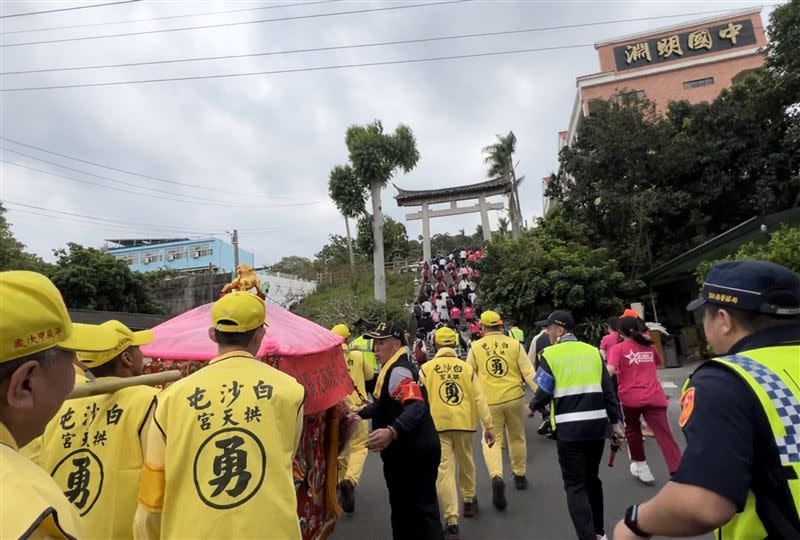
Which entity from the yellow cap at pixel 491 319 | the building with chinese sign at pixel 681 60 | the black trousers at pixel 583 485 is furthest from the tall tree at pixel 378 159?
the black trousers at pixel 583 485

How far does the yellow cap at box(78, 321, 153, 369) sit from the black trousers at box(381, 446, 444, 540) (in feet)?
5.68

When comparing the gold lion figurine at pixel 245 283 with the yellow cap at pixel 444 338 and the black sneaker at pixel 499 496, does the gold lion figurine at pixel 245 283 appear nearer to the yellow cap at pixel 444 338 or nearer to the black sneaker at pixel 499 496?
the yellow cap at pixel 444 338

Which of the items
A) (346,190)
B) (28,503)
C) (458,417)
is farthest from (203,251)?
(28,503)

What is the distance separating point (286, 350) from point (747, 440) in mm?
2163

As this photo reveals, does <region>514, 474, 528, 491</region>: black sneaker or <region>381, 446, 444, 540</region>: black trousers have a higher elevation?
<region>381, 446, 444, 540</region>: black trousers

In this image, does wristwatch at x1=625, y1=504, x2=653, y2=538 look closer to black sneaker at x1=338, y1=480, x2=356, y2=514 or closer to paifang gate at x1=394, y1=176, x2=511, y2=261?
black sneaker at x1=338, y1=480, x2=356, y2=514

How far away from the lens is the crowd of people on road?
1.07m

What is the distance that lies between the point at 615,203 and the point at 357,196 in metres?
13.8

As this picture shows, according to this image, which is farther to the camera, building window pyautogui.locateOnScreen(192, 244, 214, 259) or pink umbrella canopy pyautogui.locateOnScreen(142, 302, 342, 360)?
building window pyautogui.locateOnScreen(192, 244, 214, 259)

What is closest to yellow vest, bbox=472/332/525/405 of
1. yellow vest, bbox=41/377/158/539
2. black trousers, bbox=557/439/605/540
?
black trousers, bbox=557/439/605/540

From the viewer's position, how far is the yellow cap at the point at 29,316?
100 centimetres

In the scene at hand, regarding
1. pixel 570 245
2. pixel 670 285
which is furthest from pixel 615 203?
pixel 670 285

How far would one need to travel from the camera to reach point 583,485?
3.34m

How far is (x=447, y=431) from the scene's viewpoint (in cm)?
446
